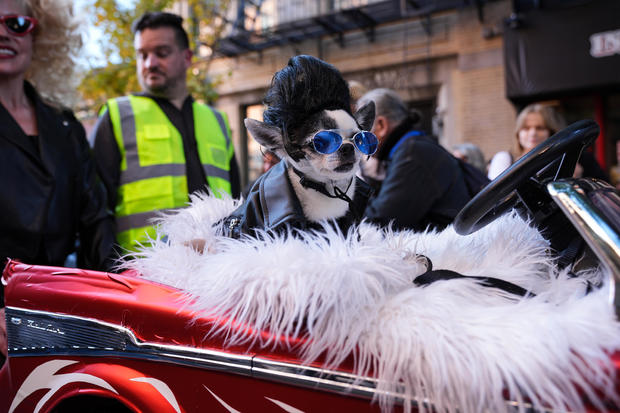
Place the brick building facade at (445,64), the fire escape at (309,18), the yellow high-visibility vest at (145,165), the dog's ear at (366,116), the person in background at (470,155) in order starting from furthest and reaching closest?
the fire escape at (309,18), the brick building facade at (445,64), the person in background at (470,155), the yellow high-visibility vest at (145,165), the dog's ear at (366,116)

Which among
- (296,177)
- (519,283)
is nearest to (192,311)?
(296,177)

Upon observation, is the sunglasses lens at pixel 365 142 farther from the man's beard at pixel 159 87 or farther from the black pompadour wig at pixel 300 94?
the man's beard at pixel 159 87

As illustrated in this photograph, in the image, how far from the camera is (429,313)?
1.06 m

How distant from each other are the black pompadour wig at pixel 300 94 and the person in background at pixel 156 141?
1.03 metres

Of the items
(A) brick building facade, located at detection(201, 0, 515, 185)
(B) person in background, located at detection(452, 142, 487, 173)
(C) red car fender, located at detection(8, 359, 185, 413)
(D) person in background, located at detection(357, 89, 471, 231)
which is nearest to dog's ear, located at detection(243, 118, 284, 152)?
(C) red car fender, located at detection(8, 359, 185, 413)

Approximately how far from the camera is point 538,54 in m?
7.44

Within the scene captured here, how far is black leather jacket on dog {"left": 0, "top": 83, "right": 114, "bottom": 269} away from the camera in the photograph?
2074mm

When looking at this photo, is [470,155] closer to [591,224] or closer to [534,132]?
[534,132]

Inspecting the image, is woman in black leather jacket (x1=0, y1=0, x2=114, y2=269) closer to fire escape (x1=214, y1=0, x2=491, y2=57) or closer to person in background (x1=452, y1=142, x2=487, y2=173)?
person in background (x1=452, y1=142, x2=487, y2=173)

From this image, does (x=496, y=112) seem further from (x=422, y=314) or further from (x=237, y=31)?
(x=422, y=314)

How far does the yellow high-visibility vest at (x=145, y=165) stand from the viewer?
103 inches

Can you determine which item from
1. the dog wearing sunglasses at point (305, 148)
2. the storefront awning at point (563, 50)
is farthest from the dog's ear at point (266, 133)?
the storefront awning at point (563, 50)

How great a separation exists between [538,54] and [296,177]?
727 centimetres

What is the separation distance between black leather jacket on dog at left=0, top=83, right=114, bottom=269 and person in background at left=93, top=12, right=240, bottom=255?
151 mm
